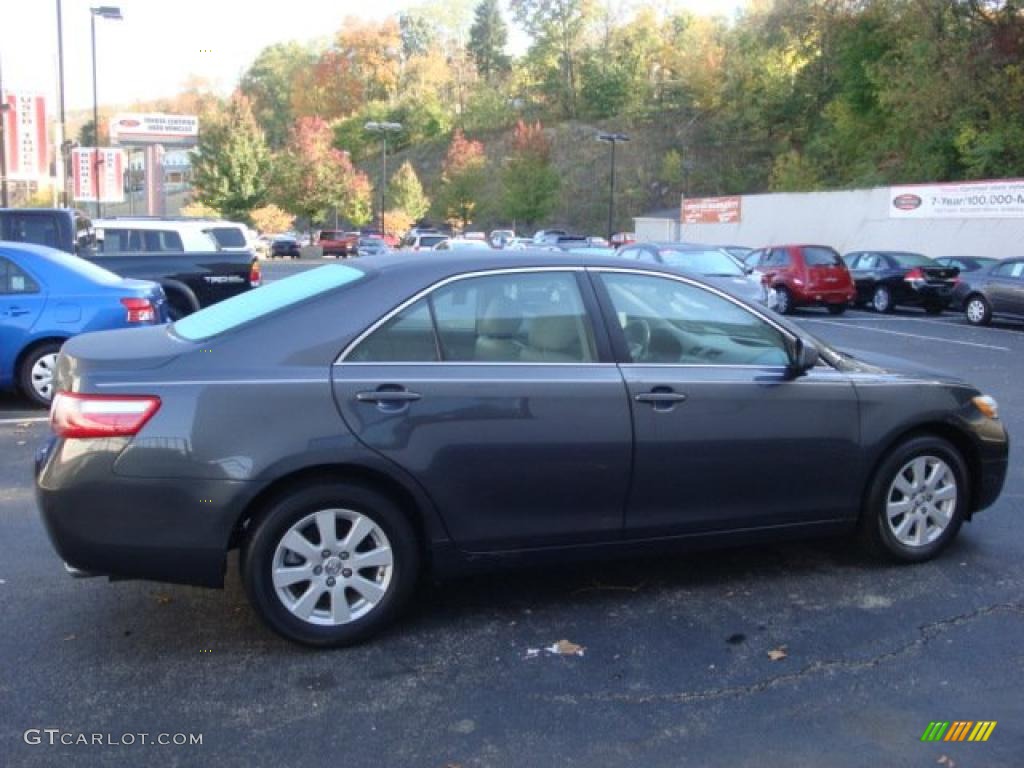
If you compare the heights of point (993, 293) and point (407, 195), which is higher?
point (407, 195)

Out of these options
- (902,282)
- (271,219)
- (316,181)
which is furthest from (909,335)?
(316,181)

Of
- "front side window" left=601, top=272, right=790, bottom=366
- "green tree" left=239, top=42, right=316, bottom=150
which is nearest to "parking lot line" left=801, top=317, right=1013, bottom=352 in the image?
"front side window" left=601, top=272, right=790, bottom=366

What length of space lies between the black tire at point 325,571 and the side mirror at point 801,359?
6.25 feet

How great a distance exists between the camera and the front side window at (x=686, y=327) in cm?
448

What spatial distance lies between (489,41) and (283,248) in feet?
226

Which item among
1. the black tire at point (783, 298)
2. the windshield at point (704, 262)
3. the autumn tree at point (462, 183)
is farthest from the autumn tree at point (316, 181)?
the windshield at point (704, 262)

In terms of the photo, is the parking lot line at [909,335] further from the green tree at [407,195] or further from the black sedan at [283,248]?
the green tree at [407,195]

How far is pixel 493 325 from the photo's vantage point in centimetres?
430

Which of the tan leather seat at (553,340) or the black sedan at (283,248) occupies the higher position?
the black sedan at (283,248)

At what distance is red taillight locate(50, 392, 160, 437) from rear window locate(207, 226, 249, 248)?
14.1m

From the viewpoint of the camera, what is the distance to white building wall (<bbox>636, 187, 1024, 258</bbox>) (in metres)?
28.1

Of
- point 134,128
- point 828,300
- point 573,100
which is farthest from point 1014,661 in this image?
point 573,100

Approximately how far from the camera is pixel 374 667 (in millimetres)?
3912

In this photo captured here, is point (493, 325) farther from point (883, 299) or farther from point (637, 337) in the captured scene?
point (883, 299)
